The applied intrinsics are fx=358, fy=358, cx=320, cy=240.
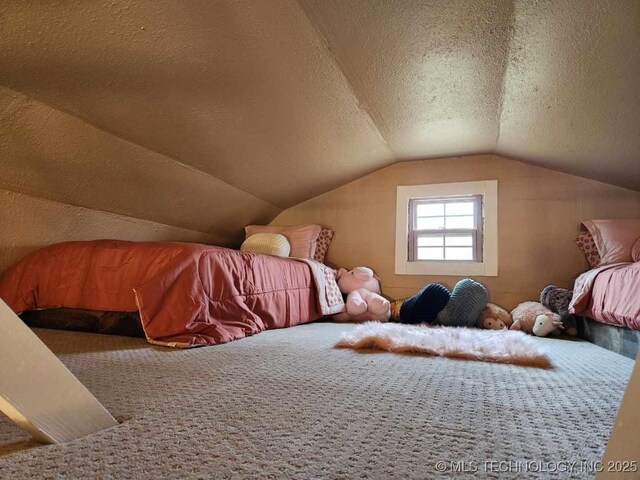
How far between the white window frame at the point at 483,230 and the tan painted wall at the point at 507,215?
0.18 ft

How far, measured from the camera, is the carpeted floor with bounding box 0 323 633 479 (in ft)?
1.96

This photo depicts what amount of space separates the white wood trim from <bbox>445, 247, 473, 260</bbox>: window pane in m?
3.40

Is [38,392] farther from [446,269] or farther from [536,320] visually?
[446,269]

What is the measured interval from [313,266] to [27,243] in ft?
6.54

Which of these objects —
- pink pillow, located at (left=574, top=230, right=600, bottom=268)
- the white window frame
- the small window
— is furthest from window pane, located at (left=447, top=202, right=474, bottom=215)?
pink pillow, located at (left=574, top=230, right=600, bottom=268)

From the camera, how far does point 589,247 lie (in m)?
3.03

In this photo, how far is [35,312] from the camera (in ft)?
7.13

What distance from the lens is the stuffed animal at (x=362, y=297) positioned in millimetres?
3178

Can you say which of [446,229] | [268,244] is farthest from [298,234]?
[446,229]

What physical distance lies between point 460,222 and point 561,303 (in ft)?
3.81

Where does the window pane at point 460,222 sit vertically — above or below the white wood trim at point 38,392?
above

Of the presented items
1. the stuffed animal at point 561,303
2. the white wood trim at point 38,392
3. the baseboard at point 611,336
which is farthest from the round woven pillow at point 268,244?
the white wood trim at point 38,392

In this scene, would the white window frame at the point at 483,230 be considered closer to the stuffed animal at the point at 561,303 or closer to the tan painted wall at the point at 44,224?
the stuffed animal at the point at 561,303

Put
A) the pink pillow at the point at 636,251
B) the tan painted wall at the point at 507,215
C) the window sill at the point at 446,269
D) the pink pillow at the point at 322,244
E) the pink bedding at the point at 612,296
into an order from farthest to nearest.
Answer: the pink pillow at the point at 322,244 < the window sill at the point at 446,269 < the tan painted wall at the point at 507,215 < the pink pillow at the point at 636,251 < the pink bedding at the point at 612,296
